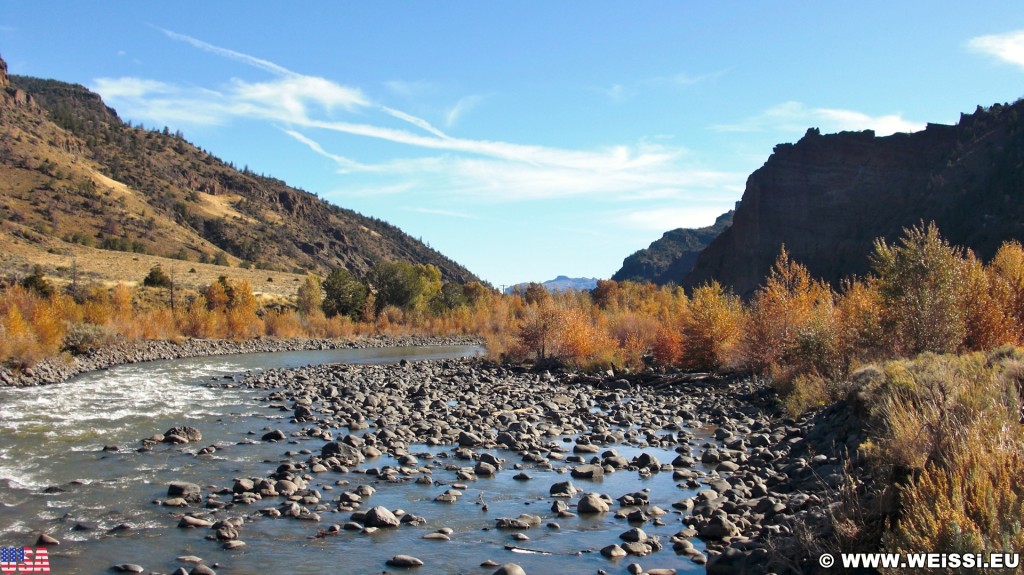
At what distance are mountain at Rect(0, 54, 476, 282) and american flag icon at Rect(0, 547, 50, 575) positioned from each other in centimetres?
6759

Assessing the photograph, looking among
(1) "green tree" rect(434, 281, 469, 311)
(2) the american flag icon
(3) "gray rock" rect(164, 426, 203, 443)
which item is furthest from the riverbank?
(2) the american flag icon

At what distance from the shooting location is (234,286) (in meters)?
66.8

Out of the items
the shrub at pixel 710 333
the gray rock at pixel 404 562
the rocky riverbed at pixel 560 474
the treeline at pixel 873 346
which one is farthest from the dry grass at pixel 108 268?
the gray rock at pixel 404 562

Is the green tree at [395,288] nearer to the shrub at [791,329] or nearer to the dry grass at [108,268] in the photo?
the dry grass at [108,268]

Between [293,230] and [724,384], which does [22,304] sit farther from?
[293,230]

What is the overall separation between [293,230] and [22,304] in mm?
95902

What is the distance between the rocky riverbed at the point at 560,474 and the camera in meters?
8.54

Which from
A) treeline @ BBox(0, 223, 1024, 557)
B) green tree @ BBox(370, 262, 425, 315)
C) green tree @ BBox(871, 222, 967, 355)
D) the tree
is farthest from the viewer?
green tree @ BBox(370, 262, 425, 315)

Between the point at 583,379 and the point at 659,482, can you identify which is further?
the point at 583,379

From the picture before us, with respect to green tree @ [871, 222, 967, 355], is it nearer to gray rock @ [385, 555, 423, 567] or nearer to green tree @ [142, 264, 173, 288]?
gray rock @ [385, 555, 423, 567]

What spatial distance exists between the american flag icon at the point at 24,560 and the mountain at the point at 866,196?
66264 mm

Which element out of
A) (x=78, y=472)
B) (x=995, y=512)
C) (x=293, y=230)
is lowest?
(x=78, y=472)

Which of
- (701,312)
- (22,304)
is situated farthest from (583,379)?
(22,304)

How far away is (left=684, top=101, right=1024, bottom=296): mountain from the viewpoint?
211 ft
